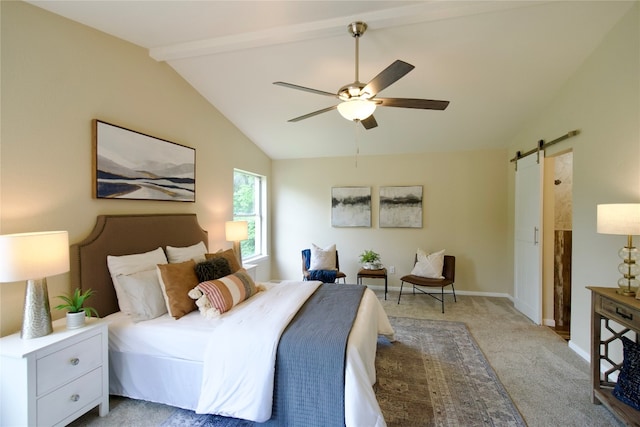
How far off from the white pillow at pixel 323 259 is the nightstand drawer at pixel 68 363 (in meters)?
3.05

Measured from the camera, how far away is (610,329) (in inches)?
82.4

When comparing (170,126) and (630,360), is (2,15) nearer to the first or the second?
(170,126)

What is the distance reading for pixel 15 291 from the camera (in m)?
1.97

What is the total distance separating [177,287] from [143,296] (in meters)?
0.24

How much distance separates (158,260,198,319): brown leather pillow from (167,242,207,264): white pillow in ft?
1.27

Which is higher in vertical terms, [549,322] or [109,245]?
[109,245]

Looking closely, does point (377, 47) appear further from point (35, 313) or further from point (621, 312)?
point (35, 313)

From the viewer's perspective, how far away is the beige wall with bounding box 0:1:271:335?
1918 millimetres

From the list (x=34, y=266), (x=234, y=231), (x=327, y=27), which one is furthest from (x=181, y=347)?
(x=327, y=27)

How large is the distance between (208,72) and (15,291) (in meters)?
2.52

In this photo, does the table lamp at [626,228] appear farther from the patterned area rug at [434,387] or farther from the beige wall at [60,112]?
the beige wall at [60,112]

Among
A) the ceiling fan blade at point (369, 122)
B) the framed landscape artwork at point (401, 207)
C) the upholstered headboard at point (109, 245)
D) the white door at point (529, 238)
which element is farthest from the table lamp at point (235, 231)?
the white door at point (529, 238)

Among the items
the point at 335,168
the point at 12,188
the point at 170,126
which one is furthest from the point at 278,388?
the point at 335,168

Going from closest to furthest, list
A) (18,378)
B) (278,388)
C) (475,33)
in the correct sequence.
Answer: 1. (18,378)
2. (278,388)
3. (475,33)
